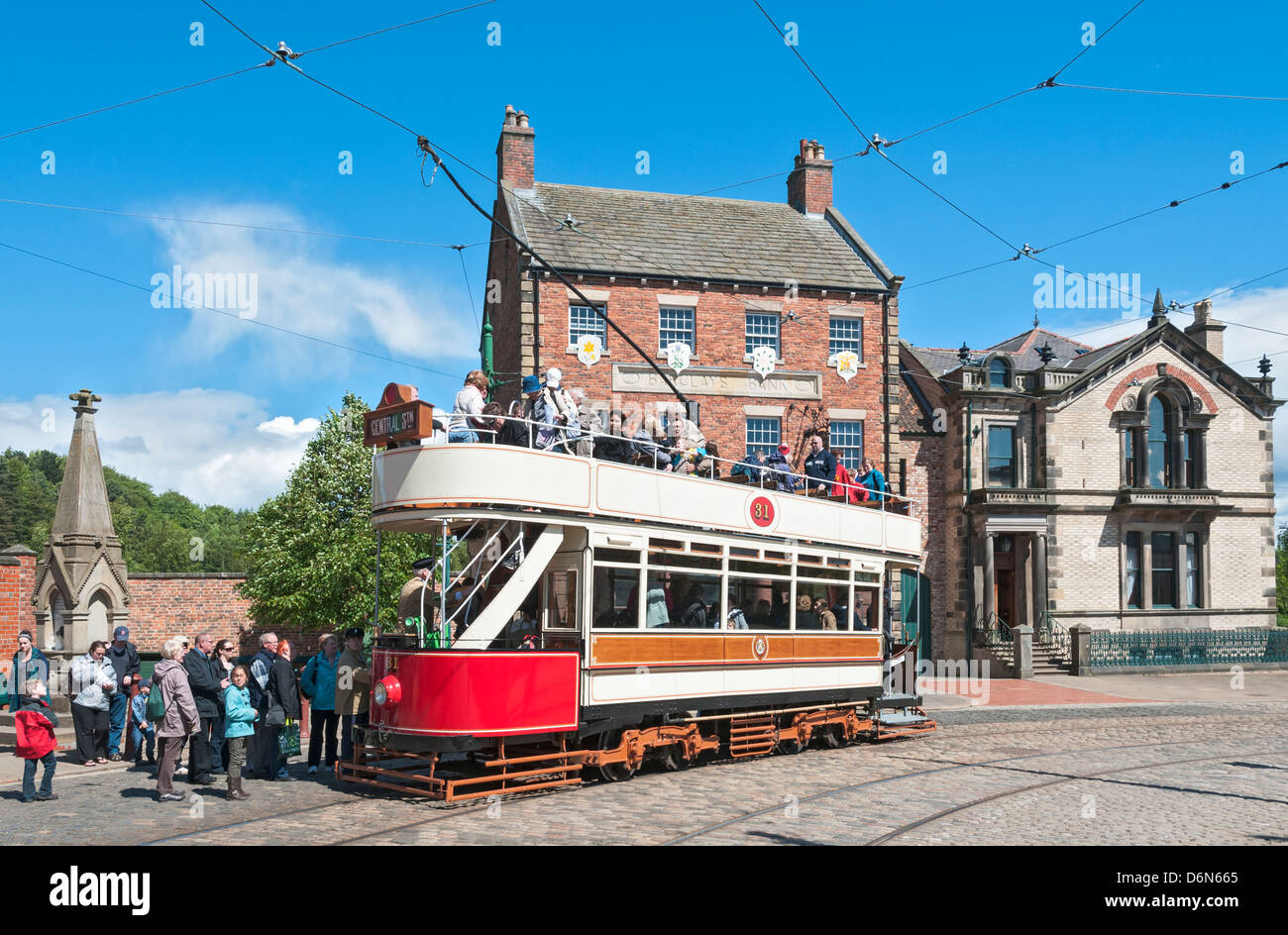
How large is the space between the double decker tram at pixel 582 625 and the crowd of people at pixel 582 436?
0.40m

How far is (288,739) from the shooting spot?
12859 millimetres

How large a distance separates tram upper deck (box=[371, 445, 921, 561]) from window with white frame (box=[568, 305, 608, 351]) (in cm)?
1381

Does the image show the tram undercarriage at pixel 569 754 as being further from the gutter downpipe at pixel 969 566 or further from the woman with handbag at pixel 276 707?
the gutter downpipe at pixel 969 566

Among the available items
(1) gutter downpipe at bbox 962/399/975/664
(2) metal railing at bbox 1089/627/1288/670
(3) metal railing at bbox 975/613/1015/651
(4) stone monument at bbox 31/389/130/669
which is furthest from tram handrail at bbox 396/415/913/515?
(2) metal railing at bbox 1089/627/1288/670

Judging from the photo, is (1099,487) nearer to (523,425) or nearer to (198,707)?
(523,425)

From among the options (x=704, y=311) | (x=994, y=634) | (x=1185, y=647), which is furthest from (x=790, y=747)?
(x=1185, y=647)

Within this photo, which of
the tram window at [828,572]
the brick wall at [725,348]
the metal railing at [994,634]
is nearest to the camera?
the tram window at [828,572]

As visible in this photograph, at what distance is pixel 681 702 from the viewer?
12797mm

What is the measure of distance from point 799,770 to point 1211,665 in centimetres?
2404

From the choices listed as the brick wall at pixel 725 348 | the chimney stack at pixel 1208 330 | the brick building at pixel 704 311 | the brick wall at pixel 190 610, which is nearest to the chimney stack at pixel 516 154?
the brick building at pixel 704 311

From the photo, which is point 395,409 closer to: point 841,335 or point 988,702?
point 988,702

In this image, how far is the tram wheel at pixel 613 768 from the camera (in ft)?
40.0
